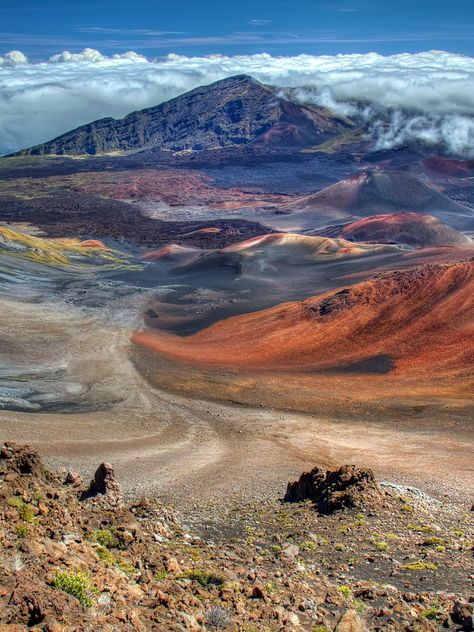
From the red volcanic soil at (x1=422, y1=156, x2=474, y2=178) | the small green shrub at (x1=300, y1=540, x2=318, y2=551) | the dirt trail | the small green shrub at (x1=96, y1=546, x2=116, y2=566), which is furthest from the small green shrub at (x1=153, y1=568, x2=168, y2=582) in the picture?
the red volcanic soil at (x1=422, y1=156, x2=474, y2=178)

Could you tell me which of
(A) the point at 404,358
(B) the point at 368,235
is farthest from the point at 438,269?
(B) the point at 368,235

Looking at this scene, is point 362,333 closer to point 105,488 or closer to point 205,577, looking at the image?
point 105,488

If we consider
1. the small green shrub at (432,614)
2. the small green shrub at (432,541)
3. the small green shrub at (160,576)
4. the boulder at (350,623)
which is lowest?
the small green shrub at (432,541)

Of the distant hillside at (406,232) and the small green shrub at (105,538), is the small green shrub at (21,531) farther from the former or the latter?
the distant hillside at (406,232)

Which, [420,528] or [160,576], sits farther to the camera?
[420,528]

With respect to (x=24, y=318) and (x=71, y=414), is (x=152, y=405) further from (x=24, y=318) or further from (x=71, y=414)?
(x=24, y=318)

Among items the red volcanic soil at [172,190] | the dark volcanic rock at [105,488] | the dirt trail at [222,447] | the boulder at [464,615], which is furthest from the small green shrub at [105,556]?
the red volcanic soil at [172,190]

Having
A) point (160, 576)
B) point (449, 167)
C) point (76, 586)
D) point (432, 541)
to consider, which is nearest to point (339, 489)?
point (432, 541)
